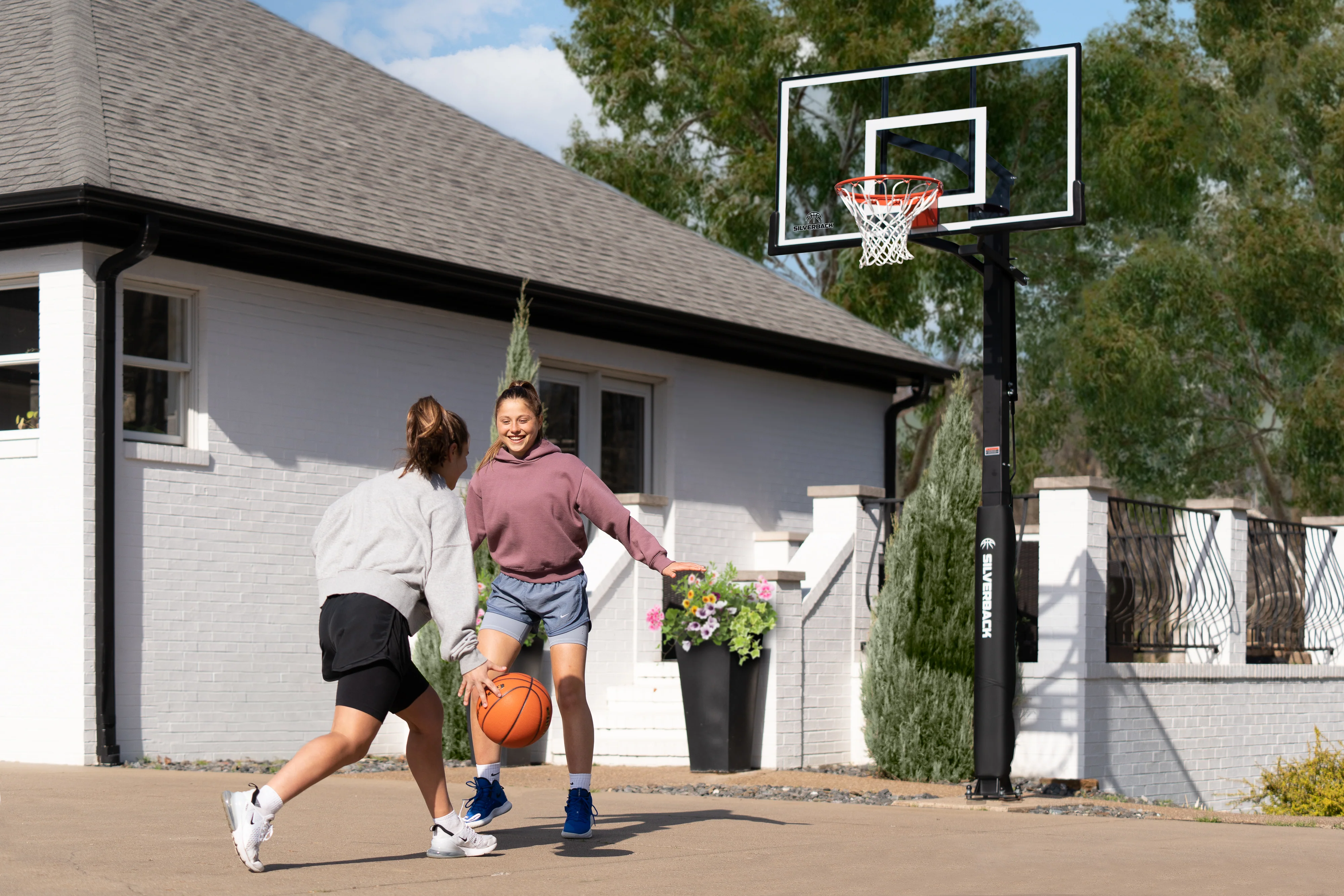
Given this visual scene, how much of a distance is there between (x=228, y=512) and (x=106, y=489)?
113cm

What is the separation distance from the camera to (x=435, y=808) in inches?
260

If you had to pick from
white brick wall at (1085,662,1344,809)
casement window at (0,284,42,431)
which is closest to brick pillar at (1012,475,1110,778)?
white brick wall at (1085,662,1344,809)

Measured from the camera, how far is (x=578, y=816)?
7051 millimetres

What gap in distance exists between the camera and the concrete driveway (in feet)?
19.6

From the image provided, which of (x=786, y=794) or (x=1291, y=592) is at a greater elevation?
(x=1291, y=592)

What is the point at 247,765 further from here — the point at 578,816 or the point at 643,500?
the point at 578,816

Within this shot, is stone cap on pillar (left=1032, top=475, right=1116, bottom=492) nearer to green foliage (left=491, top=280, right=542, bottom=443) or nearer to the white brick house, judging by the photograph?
the white brick house

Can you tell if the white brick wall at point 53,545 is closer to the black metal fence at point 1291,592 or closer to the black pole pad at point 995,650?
the black pole pad at point 995,650

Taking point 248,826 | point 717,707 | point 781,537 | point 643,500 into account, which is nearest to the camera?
point 248,826

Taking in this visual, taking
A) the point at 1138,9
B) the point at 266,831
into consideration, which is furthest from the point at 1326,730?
the point at 1138,9

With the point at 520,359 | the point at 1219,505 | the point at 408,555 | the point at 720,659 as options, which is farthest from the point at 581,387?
the point at 408,555

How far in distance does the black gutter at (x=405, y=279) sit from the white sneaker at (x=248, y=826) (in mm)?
6342

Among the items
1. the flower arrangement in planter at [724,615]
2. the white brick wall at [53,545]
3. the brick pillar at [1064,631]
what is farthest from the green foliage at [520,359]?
the brick pillar at [1064,631]

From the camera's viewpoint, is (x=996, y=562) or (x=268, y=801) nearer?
(x=268, y=801)
